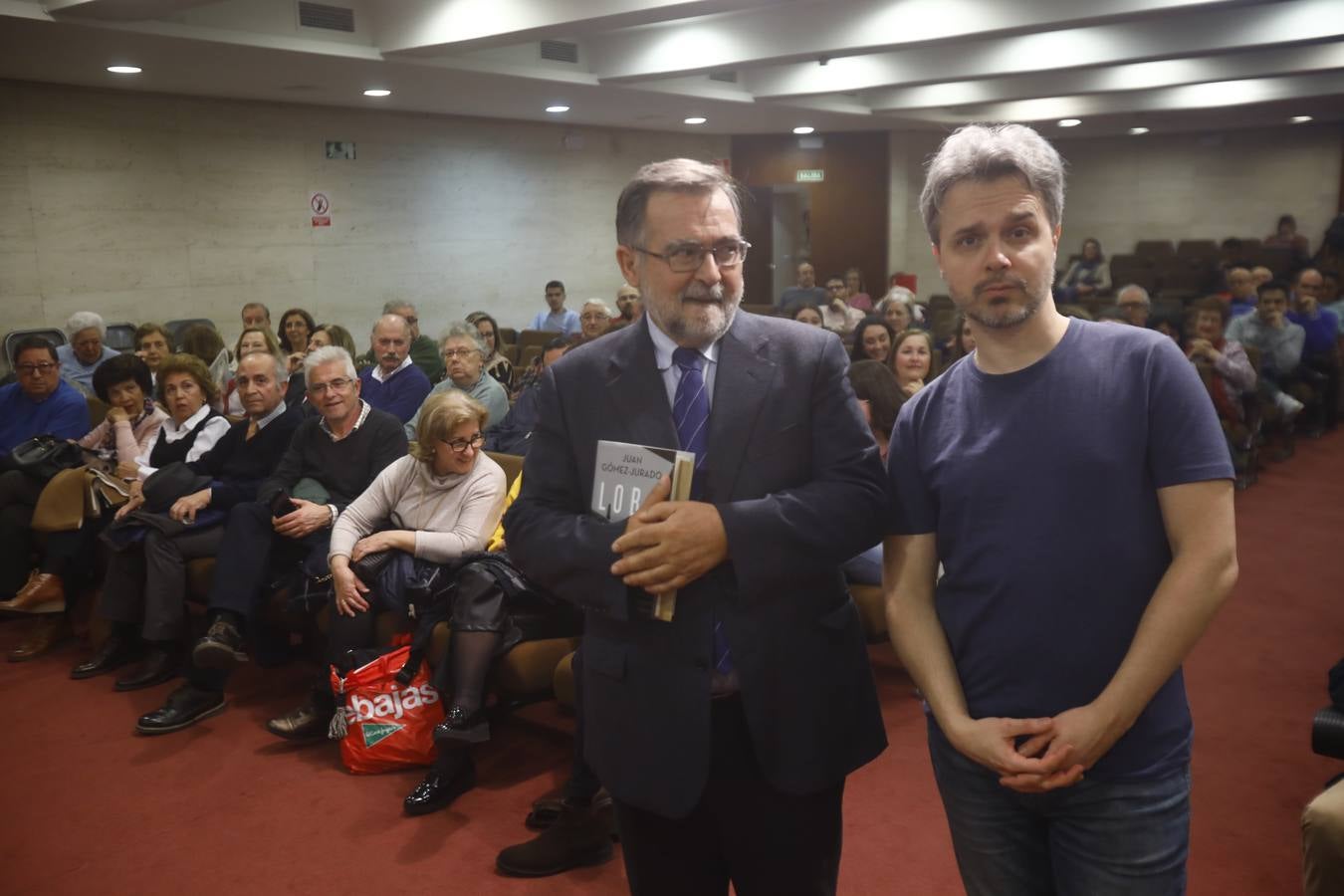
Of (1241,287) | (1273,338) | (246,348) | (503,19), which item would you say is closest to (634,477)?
(246,348)

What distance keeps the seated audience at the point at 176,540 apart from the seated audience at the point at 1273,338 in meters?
6.64

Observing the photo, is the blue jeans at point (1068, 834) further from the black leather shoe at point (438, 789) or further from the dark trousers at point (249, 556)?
the dark trousers at point (249, 556)

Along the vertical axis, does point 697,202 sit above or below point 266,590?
above

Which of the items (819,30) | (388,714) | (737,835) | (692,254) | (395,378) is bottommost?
(388,714)

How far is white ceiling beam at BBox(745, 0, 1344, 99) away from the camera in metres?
→ 7.44

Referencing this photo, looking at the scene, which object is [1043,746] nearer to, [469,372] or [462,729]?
[462,729]

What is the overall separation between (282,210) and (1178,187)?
44.3 feet

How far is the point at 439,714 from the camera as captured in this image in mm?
3312

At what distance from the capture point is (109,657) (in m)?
4.28

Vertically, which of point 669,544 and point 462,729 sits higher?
point 669,544

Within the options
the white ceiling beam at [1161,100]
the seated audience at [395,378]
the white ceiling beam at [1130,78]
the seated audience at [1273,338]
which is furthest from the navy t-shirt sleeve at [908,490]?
the white ceiling beam at [1161,100]

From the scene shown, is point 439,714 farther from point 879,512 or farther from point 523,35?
point 523,35

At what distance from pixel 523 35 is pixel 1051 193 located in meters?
5.74

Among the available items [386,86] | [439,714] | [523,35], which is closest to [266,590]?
[439,714]
